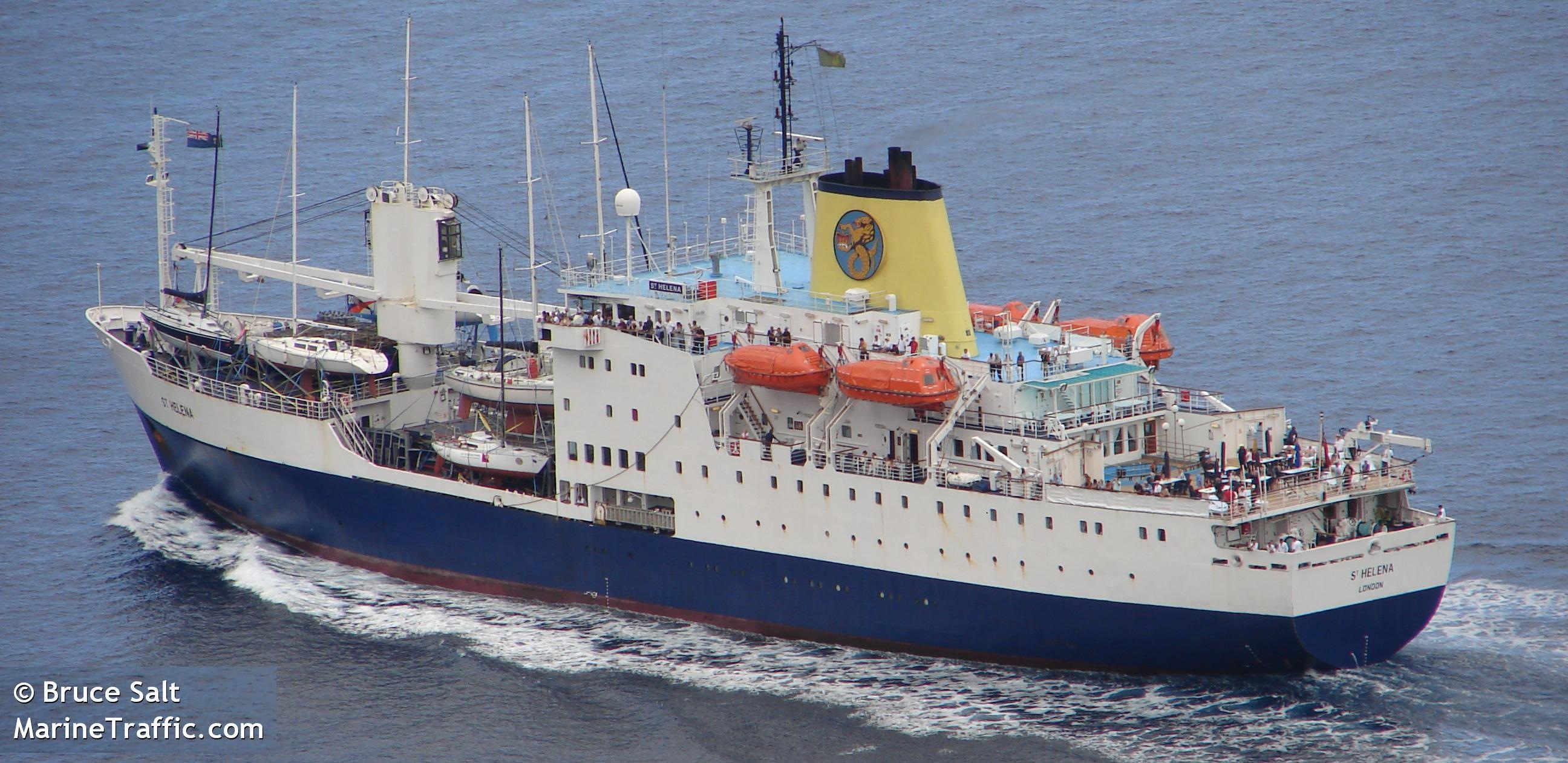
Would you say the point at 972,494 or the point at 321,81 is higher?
the point at 321,81

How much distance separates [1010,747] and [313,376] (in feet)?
74.2

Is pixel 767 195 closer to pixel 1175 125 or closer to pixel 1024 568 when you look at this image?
pixel 1024 568

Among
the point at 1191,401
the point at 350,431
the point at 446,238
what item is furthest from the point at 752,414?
the point at 350,431

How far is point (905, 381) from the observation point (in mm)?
44531

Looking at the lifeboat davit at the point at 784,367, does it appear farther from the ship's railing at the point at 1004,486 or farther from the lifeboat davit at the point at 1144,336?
the lifeboat davit at the point at 1144,336

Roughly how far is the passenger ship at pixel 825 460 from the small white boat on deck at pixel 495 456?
0.27 ft

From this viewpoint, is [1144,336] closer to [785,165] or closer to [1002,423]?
[1002,423]

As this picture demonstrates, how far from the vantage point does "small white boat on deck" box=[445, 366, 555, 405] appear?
51250mm

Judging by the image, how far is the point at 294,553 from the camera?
180 feet

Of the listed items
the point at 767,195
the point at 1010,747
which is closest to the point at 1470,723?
the point at 1010,747

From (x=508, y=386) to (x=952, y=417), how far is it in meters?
12.2

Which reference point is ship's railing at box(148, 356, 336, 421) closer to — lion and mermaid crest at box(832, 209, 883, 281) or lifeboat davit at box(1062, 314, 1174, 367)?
lion and mermaid crest at box(832, 209, 883, 281)

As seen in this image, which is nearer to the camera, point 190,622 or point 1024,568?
point 1024,568

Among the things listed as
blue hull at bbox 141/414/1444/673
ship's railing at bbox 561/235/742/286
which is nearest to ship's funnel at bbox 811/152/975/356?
ship's railing at bbox 561/235/742/286
